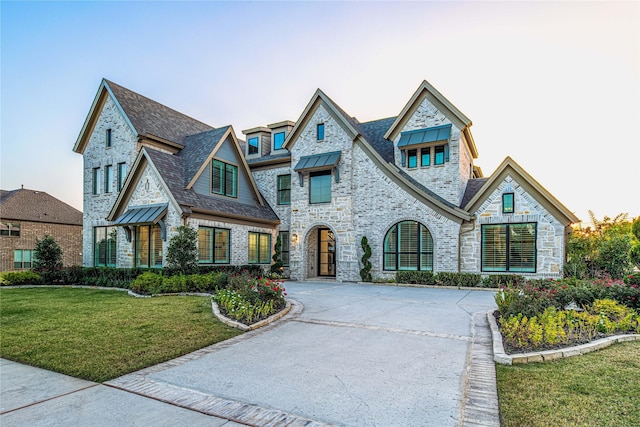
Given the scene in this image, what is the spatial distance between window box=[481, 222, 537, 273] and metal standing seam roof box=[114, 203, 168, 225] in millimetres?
15220

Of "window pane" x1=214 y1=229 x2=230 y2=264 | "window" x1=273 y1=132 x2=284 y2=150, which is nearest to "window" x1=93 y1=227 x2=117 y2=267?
"window pane" x1=214 y1=229 x2=230 y2=264

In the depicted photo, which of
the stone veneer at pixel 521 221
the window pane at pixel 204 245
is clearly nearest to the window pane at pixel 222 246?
the window pane at pixel 204 245

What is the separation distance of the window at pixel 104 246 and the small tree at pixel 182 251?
6215 mm

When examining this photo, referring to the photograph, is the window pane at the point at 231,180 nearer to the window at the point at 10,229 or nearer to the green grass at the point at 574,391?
the green grass at the point at 574,391

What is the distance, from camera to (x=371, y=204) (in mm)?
19172

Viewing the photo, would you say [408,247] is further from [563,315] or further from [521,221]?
[563,315]

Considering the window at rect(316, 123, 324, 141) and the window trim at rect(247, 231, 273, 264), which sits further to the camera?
the window at rect(316, 123, 324, 141)

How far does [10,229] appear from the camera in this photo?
30.8m

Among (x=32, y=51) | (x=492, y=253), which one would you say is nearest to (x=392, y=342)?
(x=492, y=253)

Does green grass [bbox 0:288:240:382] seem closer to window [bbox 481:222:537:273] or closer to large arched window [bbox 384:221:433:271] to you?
large arched window [bbox 384:221:433:271]

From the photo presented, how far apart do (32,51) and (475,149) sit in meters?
21.6

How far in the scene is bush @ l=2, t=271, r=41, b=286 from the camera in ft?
59.4

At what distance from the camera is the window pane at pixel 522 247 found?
16.5m

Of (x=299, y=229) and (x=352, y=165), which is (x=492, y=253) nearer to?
(x=352, y=165)
